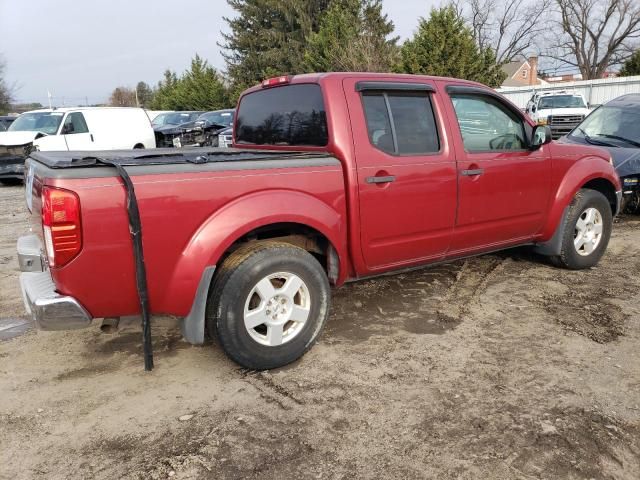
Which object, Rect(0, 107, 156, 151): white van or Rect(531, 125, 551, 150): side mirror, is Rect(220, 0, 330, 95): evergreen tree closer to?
Rect(0, 107, 156, 151): white van

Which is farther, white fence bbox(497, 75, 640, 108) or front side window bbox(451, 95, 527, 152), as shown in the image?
white fence bbox(497, 75, 640, 108)

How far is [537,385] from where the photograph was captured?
10.3 feet

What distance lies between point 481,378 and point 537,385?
0.32 m

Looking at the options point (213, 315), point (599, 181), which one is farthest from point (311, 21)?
point (213, 315)

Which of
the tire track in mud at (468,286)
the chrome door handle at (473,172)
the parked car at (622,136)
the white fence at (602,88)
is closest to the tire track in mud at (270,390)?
the tire track in mud at (468,286)

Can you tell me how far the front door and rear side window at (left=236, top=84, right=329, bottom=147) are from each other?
3.75 feet

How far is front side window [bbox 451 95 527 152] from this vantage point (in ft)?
14.1

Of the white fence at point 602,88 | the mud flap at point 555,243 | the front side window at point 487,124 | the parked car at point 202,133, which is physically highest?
the white fence at point 602,88

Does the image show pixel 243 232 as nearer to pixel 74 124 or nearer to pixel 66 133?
pixel 66 133

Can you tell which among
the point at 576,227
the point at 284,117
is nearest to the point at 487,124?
the point at 576,227

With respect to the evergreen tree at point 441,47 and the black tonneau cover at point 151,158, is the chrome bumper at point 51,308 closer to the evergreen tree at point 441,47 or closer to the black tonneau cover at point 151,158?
the black tonneau cover at point 151,158

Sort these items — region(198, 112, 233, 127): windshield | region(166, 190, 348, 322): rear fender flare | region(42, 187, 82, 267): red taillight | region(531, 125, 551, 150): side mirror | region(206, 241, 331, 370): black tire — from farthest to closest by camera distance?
region(198, 112, 233, 127): windshield < region(531, 125, 551, 150): side mirror < region(206, 241, 331, 370): black tire < region(166, 190, 348, 322): rear fender flare < region(42, 187, 82, 267): red taillight

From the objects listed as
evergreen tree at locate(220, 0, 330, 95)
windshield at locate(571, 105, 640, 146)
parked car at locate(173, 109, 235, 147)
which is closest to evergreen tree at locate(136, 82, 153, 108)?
evergreen tree at locate(220, 0, 330, 95)

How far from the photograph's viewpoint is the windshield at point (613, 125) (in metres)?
8.07
